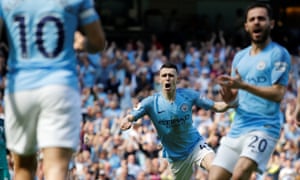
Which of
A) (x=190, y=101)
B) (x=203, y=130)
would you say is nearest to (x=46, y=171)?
(x=190, y=101)

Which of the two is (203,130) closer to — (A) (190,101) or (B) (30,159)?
(A) (190,101)

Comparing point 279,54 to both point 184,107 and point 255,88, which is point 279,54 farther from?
point 184,107

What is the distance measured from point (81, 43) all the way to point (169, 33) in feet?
67.4

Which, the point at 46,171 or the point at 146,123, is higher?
the point at 46,171

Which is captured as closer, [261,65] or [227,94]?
[227,94]

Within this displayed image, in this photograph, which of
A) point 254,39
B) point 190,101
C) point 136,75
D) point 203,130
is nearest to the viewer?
point 254,39

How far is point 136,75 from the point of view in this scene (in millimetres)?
23516

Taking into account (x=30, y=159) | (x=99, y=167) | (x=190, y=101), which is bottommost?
(x=99, y=167)

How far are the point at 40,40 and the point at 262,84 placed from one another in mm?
2677

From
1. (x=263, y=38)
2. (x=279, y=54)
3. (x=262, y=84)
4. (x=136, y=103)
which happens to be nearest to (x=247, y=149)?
(x=262, y=84)

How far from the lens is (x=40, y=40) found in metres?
7.07

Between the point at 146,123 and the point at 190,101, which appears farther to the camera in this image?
the point at 146,123

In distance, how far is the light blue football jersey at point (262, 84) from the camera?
29.2 ft

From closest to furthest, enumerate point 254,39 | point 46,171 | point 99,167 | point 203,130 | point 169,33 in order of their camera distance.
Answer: point 46,171
point 254,39
point 99,167
point 203,130
point 169,33
